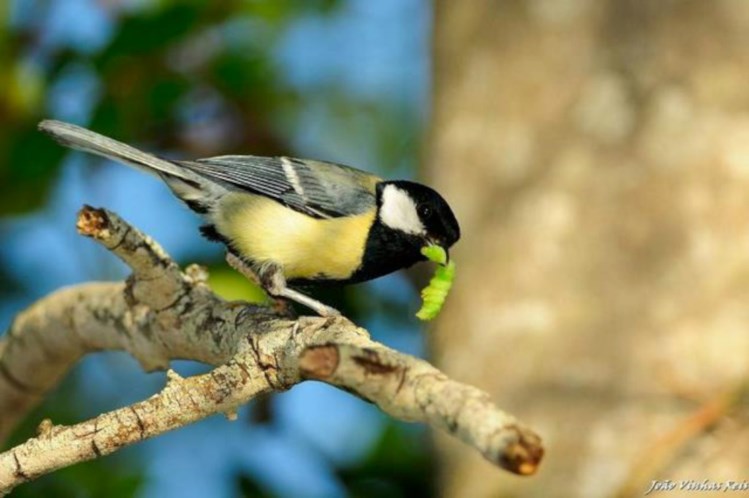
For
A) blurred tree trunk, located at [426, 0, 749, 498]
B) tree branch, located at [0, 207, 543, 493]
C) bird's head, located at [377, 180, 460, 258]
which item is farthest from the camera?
bird's head, located at [377, 180, 460, 258]

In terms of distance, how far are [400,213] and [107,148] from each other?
3.04ft

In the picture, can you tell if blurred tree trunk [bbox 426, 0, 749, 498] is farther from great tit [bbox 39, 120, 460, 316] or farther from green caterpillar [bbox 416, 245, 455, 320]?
green caterpillar [bbox 416, 245, 455, 320]

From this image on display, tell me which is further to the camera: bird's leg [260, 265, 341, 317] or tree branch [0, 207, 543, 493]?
bird's leg [260, 265, 341, 317]

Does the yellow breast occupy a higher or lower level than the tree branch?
higher

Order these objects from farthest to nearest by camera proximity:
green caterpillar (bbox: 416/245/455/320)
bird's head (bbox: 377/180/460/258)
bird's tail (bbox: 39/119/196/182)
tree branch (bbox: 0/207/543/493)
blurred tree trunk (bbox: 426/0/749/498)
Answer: bird's head (bbox: 377/180/460/258) → blurred tree trunk (bbox: 426/0/749/498) → bird's tail (bbox: 39/119/196/182) → green caterpillar (bbox: 416/245/455/320) → tree branch (bbox: 0/207/543/493)

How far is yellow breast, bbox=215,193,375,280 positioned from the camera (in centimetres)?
321

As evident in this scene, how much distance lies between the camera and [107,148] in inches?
112

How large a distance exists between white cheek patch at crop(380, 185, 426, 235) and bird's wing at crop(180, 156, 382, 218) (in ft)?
0.24

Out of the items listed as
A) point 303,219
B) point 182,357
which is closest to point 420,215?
point 303,219

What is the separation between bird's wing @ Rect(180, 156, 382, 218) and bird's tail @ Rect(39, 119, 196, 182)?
79 mm

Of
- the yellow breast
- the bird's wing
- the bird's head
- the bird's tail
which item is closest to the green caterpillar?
the bird's head

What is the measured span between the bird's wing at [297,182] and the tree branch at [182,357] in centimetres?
49

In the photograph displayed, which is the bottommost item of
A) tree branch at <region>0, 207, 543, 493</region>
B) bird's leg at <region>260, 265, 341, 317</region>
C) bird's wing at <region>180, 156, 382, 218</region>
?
tree branch at <region>0, 207, 543, 493</region>

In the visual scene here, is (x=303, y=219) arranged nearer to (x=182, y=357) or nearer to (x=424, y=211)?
(x=424, y=211)
